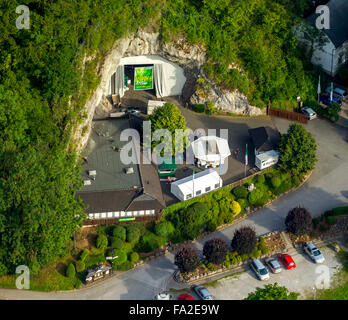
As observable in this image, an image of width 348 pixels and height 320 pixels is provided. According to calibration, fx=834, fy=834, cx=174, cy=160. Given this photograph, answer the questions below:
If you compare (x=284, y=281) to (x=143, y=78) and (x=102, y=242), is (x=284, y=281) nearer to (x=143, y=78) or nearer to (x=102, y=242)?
(x=102, y=242)

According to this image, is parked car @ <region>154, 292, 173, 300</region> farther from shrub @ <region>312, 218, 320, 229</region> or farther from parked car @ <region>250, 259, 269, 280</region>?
shrub @ <region>312, 218, 320, 229</region>

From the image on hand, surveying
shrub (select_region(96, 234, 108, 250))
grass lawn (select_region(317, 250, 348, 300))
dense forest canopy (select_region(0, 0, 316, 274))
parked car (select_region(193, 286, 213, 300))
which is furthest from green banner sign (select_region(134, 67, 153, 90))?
grass lawn (select_region(317, 250, 348, 300))

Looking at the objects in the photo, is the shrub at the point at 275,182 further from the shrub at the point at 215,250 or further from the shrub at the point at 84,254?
the shrub at the point at 84,254

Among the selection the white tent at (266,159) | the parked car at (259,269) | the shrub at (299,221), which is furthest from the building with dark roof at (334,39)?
the parked car at (259,269)

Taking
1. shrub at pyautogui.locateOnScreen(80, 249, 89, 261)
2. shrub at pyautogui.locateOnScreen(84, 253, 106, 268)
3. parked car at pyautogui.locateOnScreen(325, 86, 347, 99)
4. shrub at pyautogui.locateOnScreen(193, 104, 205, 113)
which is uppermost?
parked car at pyautogui.locateOnScreen(325, 86, 347, 99)

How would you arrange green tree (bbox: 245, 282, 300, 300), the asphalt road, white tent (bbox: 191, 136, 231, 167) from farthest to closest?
white tent (bbox: 191, 136, 231, 167)
the asphalt road
green tree (bbox: 245, 282, 300, 300)

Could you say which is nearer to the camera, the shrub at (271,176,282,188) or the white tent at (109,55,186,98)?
the shrub at (271,176,282,188)

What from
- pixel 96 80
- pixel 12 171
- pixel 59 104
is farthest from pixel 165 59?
pixel 12 171
